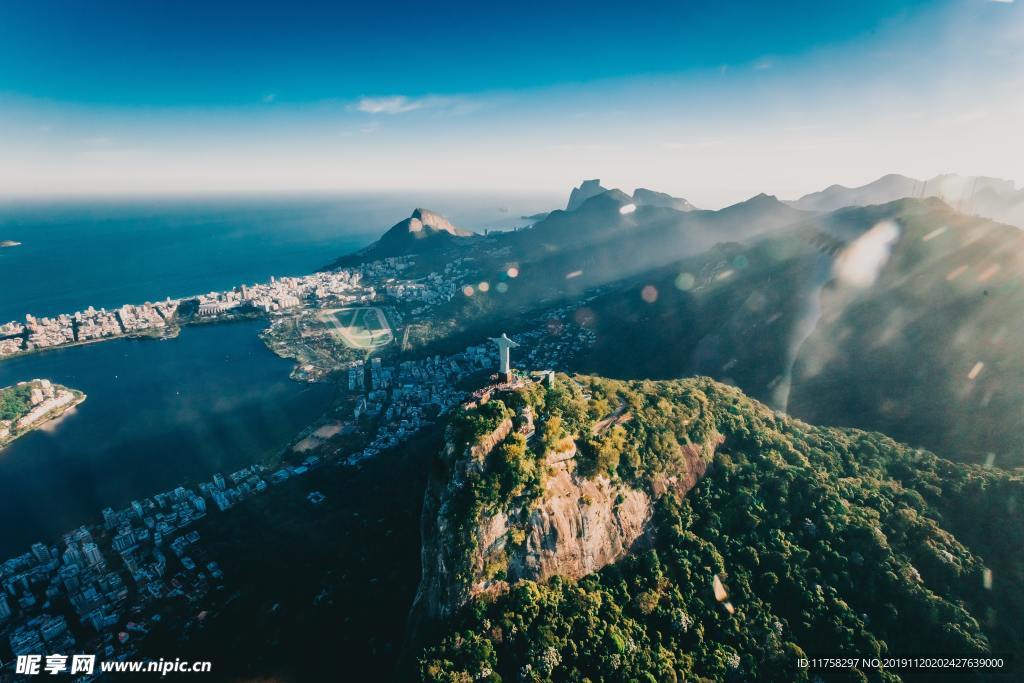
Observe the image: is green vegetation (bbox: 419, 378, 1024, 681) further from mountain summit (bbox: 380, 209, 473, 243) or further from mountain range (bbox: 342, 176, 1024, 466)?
mountain summit (bbox: 380, 209, 473, 243)

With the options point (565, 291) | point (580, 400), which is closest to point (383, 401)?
point (580, 400)

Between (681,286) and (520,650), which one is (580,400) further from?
(681,286)

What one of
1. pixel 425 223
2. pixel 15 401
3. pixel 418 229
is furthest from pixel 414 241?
pixel 15 401

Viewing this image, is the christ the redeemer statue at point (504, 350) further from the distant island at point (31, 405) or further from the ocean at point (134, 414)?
the distant island at point (31, 405)

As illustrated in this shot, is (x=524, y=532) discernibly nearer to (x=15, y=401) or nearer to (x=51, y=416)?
(x=51, y=416)

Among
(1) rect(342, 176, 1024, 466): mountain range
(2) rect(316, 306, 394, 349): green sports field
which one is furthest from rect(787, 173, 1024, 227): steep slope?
(2) rect(316, 306, 394, 349): green sports field

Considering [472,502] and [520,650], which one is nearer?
[520,650]

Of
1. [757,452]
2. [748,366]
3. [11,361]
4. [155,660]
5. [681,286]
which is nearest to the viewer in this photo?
[155,660]
